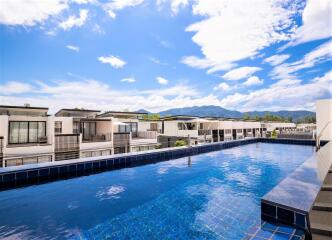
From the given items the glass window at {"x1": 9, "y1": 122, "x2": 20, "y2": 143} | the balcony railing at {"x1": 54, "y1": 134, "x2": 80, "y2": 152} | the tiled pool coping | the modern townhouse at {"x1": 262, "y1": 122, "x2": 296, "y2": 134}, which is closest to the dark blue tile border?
the tiled pool coping

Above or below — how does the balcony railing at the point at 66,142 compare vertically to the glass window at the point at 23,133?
below

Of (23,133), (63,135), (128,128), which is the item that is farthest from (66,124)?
(128,128)

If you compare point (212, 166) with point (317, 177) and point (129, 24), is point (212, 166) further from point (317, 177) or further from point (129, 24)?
point (129, 24)

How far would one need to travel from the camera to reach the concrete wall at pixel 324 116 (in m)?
16.8

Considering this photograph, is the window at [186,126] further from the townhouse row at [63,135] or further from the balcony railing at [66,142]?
the balcony railing at [66,142]

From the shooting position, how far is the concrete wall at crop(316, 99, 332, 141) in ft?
55.3

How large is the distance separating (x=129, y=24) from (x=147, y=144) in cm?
1107

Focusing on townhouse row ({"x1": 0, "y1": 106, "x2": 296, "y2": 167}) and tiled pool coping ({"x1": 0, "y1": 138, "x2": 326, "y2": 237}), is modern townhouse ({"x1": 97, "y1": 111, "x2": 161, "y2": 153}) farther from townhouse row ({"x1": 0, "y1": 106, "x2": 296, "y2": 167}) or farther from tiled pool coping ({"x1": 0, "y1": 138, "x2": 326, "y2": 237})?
tiled pool coping ({"x1": 0, "y1": 138, "x2": 326, "y2": 237})

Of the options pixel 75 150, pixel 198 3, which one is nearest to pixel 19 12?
pixel 198 3

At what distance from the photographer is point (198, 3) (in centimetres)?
1105

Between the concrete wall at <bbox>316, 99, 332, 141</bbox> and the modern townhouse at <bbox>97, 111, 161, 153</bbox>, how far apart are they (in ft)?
46.7

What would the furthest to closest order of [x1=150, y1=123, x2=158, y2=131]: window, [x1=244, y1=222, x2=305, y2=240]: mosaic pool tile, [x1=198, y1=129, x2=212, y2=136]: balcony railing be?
[x1=150, y1=123, x2=158, y2=131]: window, [x1=198, y1=129, x2=212, y2=136]: balcony railing, [x1=244, y1=222, x2=305, y2=240]: mosaic pool tile

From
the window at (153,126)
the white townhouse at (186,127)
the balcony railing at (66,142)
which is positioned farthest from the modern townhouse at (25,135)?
the white townhouse at (186,127)

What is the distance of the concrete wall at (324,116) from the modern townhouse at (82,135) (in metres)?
17.2
